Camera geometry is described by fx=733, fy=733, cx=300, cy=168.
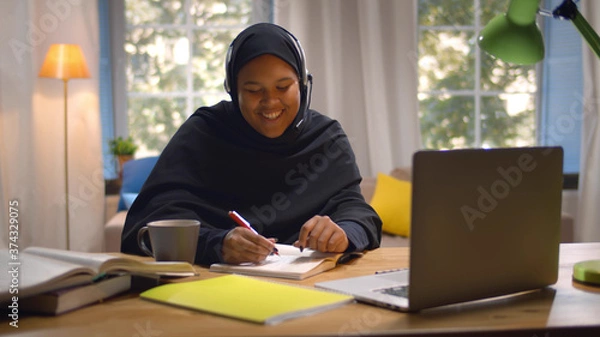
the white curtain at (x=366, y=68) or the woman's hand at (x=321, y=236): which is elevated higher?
the white curtain at (x=366, y=68)

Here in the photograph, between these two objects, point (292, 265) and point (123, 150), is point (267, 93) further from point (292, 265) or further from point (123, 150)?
point (123, 150)

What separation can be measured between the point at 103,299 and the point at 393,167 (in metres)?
3.65

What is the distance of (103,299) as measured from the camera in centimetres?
Result: 111

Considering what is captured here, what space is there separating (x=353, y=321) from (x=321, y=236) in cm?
47

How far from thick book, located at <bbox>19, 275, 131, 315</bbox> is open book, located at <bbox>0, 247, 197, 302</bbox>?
0.4 inches

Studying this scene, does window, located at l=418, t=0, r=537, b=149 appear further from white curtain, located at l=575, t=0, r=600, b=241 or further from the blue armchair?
the blue armchair

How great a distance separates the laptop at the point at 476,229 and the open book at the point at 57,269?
271 millimetres

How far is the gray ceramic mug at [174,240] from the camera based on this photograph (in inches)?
53.0

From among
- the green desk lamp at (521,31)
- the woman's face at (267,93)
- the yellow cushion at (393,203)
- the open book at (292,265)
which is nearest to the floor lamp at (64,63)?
the yellow cushion at (393,203)

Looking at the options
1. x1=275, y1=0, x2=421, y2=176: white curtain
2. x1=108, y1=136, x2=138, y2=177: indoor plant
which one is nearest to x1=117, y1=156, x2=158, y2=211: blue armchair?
x1=108, y1=136, x2=138, y2=177: indoor plant

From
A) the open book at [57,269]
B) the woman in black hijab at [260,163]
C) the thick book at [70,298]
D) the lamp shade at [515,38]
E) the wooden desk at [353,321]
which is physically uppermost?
the lamp shade at [515,38]

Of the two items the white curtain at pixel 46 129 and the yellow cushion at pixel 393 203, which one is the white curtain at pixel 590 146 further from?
the white curtain at pixel 46 129

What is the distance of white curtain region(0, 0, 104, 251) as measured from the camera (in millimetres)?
4215

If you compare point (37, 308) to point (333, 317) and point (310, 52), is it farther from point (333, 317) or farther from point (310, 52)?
point (310, 52)
